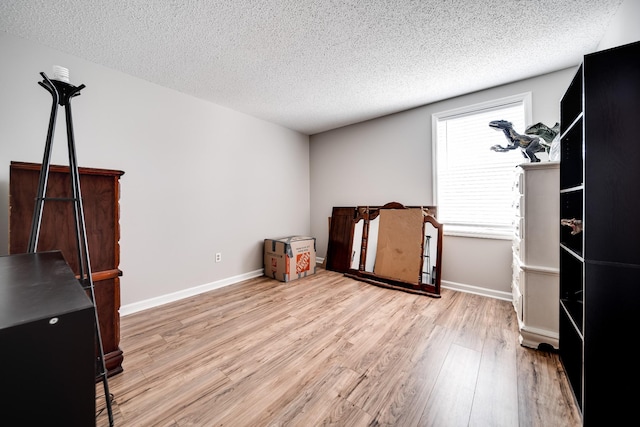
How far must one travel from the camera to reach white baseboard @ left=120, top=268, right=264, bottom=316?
2.35 metres

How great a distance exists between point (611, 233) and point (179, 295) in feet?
11.0

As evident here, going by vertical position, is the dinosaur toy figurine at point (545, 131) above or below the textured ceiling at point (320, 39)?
below

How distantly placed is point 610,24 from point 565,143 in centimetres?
101

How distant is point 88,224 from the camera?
1.47 metres

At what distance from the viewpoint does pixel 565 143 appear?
1.55m

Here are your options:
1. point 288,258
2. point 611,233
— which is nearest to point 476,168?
point 611,233

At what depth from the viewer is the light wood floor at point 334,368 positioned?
3.95 feet

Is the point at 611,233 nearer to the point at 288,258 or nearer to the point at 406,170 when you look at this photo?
the point at 406,170

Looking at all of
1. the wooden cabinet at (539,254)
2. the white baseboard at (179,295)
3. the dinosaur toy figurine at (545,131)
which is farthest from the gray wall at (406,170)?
the white baseboard at (179,295)

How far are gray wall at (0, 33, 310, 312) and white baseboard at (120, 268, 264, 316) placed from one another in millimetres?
20

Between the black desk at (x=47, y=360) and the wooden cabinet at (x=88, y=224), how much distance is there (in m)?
1.15

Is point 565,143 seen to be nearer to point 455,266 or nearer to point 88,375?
point 455,266

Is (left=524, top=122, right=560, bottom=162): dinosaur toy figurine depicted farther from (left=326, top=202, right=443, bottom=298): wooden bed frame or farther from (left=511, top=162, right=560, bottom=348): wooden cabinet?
(left=326, top=202, right=443, bottom=298): wooden bed frame

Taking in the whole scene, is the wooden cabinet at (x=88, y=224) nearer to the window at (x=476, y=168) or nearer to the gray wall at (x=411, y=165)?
the gray wall at (x=411, y=165)
